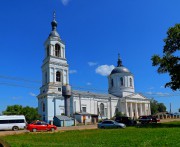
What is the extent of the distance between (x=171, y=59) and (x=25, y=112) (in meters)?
42.5

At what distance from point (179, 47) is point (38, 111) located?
44082 mm

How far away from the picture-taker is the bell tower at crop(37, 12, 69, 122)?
66.9m

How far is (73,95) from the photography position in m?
72.1

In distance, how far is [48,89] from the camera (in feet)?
221

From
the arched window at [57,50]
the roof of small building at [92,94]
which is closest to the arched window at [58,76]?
the arched window at [57,50]

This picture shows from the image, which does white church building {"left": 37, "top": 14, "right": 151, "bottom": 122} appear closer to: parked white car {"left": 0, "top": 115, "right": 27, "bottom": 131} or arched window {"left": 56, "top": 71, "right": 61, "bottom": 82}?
arched window {"left": 56, "top": 71, "right": 61, "bottom": 82}

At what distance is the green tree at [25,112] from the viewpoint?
65562mm

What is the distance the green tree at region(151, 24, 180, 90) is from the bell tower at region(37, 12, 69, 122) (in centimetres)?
3449

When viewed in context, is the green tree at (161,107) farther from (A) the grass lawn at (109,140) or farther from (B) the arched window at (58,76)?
(A) the grass lawn at (109,140)

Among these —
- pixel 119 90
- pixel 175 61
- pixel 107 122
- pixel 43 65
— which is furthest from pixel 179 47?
pixel 119 90

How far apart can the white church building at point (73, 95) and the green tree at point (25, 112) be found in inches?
95.5

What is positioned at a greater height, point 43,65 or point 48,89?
point 43,65

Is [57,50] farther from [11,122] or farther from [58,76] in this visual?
[11,122]

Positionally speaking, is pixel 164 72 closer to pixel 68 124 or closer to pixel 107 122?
pixel 107 122
